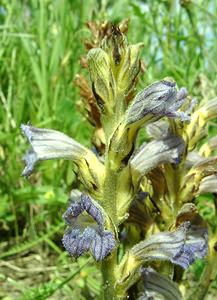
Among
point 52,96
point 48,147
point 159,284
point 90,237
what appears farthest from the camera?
point 52,96

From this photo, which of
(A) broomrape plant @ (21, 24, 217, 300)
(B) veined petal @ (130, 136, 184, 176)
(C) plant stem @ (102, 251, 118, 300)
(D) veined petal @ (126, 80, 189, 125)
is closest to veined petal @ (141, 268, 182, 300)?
(A) broomrape plant @ (21, 24, 217, 300)

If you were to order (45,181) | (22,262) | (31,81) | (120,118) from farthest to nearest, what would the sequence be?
1. (31,81)
2. (45,181)
3. (22,262)
4. (120,118)

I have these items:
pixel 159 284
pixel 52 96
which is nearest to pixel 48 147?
pixel 159 284

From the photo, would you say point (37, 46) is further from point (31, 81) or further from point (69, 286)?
point (69, 286)

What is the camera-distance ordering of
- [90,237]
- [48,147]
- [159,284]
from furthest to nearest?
[159,284]
[48,147]
[90,237]

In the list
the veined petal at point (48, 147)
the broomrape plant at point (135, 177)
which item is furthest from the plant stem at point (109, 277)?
the veined petal at point (48, 147)

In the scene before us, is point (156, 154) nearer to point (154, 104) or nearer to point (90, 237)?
point (154, 104)

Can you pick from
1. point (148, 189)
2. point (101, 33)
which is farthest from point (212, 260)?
point (101, 33)

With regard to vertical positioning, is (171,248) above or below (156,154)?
below
